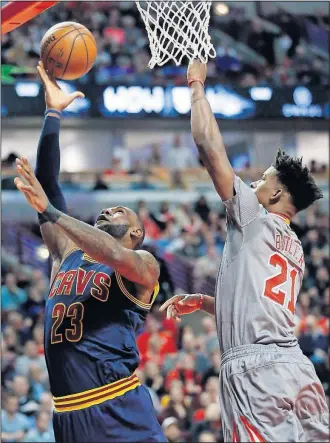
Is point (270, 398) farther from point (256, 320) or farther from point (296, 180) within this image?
point (296, 180)

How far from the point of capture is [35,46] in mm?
17906

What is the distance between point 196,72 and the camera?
203 inches

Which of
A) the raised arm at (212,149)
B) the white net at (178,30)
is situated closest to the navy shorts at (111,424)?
the raised arm at (212,149)

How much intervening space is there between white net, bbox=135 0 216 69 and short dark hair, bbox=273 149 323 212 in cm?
94

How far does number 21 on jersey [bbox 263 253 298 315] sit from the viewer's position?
195 inches

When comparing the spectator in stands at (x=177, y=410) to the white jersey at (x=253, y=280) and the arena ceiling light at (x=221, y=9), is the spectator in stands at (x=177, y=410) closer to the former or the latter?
the white jersey at (x=253, y=280)

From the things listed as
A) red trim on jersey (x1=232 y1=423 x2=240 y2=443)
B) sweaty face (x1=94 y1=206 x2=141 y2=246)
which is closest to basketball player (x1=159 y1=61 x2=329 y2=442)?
red trim on jersey (x1=232 y1=423 x2=240 y2=443)

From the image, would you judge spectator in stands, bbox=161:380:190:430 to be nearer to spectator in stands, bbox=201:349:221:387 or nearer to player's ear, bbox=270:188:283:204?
spectator in stands, bbox=201:349:221:387

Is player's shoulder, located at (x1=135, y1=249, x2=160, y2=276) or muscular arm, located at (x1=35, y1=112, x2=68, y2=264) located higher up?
muscular arm, located at (x1=35, y1=112, x2=68, y2=264)

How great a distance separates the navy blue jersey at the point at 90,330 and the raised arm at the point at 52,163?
428 millimetres

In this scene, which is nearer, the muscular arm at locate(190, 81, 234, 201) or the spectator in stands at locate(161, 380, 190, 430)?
the muscular arm at locate(190, 81, 234, 201)

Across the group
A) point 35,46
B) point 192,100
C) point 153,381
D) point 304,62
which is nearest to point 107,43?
point 35,46

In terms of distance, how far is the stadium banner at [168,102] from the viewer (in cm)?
1797

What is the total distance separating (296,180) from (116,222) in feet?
4.04
